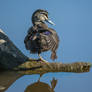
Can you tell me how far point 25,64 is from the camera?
125 inches

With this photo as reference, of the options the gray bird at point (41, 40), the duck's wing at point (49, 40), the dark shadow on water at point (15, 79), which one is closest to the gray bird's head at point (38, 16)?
the gray bird at point (41, 40)

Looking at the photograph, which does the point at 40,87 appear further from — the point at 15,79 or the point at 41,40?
the point at 41,40

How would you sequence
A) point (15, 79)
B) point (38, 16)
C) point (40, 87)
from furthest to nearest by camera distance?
point (38, 16) → point (15, 79) → point (40, 87)

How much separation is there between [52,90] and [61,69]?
69cm

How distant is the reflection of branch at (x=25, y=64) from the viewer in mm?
3102

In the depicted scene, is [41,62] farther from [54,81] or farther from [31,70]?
[54,81]

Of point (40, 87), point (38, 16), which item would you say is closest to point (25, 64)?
point (38, 16)

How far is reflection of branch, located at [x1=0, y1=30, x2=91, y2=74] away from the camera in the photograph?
3.10m

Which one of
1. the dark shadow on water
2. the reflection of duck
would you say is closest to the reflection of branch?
the dark shadow on water

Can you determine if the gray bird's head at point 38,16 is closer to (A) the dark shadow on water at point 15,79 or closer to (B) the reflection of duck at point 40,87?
(A) the dark shadow on water at point 15,79

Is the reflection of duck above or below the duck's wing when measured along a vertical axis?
below

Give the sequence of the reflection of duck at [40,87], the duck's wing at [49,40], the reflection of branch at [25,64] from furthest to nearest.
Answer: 1. the reflection of branch at [25,64]
2. the duck's wing at [49,40]
3. the reflection of duck at [40,87]

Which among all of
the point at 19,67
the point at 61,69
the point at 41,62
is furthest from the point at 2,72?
the point at 61,69

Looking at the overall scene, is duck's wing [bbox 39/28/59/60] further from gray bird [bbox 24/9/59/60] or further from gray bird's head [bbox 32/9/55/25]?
gray bird's head [bbox 32/9/55/25]
